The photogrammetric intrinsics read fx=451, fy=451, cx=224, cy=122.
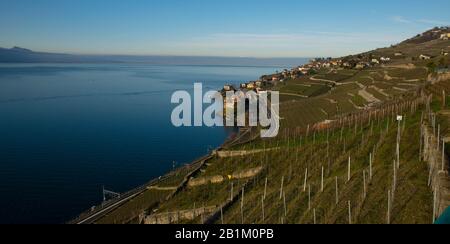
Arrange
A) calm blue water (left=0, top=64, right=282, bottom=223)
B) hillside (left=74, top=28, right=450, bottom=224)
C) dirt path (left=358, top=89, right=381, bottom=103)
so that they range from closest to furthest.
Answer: hillside (left=74, top=28, right=450, bottom=224) < calm blue water (left=0, top=64, right=282, bottom=223) < dirt path (left=358, top=89, right=381, bottom=103)

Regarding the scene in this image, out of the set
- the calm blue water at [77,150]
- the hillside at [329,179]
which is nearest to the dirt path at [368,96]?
the hillside at [329,179]

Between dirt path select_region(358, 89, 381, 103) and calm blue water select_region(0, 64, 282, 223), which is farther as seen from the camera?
dirt path select_region(358, 89, 381, 103)

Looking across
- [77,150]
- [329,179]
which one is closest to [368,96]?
[329,179]

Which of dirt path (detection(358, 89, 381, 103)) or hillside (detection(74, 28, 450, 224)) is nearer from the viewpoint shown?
hillside (detection(74, 28, 450, 224))

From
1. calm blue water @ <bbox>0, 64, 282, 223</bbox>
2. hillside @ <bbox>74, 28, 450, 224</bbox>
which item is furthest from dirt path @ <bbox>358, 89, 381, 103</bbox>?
calm blue water @ <bbox>0, 64, 282, 223</bbox>

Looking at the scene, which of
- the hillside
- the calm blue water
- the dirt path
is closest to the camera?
the hillside

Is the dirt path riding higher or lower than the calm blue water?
higher

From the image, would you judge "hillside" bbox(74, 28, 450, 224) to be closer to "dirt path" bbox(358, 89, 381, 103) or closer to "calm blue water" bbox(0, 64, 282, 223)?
"dirt path" bbox(358, 89, 381, 103)

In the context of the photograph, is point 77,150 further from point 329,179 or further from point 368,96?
point 329,179
